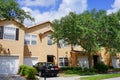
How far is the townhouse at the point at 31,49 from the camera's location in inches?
1158

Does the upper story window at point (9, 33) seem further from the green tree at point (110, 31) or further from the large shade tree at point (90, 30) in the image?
the green tree at point (110, 31)

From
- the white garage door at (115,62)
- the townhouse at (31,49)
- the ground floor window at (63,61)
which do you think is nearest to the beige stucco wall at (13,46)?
the townhouse at (31,49)

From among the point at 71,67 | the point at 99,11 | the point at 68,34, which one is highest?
the point at 99,11

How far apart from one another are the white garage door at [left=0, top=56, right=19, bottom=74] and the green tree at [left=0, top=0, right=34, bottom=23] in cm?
734

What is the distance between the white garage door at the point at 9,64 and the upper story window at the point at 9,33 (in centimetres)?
263

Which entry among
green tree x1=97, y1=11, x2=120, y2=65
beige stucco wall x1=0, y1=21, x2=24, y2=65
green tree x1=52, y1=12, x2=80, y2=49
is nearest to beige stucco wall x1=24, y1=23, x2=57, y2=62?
green tree x1=52, y1=12, x2=80, y2=49

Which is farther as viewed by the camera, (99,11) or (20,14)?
(99,11)

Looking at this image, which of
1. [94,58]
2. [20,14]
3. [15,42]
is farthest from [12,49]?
[94,58]

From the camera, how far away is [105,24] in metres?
34.4

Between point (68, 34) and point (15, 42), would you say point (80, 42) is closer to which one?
point (68, 34)

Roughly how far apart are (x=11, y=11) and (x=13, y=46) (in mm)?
7720

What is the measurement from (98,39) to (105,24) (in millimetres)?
2602

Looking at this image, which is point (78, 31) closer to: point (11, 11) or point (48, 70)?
point (48, 70)

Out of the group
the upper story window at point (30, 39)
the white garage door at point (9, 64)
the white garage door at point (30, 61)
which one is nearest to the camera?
the white garage door at point (9, 64)
